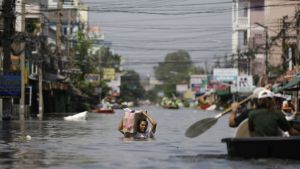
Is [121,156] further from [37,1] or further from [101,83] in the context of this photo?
[101,83]

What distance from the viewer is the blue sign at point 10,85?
49.1 meters

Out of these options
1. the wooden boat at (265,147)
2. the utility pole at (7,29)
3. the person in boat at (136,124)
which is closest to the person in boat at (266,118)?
the wooden boat at (265,147)

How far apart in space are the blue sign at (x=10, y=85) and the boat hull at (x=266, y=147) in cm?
3281

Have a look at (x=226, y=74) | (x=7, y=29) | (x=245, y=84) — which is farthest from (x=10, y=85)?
(x=226, y=74)

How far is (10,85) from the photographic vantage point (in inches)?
1951

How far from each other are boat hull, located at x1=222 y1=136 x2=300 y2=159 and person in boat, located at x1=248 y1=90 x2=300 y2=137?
35 centimetres

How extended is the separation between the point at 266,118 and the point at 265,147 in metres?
0.58

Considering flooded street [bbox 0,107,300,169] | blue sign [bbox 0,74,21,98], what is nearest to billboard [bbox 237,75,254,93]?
blue sign [bbox 0,74,21,98]

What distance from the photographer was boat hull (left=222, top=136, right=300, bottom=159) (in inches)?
677

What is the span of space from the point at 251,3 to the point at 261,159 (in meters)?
105

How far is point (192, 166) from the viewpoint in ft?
56.3

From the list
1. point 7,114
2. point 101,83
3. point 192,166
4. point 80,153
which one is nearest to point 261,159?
point 192,166

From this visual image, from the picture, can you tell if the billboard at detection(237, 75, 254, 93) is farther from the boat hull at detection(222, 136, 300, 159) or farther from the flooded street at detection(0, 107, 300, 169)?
the boat hull at detection(222, 136, 300, 159)

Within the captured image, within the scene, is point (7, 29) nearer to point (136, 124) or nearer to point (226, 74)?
point (136, 124)
